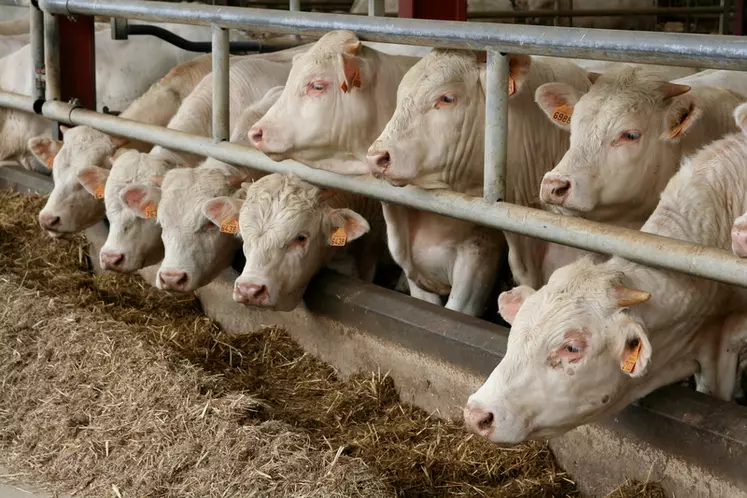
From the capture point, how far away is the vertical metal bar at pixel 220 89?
5805mm

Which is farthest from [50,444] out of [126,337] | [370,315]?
[370,315]

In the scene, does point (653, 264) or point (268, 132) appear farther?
point (268, 132)

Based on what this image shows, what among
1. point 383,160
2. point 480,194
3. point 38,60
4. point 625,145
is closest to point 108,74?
point 38,60

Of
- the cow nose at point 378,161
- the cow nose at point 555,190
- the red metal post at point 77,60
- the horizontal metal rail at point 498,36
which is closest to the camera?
the horizontal metal rail at point 498,36

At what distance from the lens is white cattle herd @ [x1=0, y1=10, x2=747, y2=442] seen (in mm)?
3695

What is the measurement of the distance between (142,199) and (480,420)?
3.29 m

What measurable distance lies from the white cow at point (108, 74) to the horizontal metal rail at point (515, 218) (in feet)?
11.3

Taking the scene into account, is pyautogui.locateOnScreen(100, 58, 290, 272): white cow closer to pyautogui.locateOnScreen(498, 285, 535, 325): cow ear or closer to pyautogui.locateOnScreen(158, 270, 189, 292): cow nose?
pyautogui.locateOnScreen(158, 270, 189, 292): cow nose

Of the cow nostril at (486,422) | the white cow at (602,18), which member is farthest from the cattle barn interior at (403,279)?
the white cow at (602,18)

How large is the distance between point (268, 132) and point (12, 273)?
7.62 feet

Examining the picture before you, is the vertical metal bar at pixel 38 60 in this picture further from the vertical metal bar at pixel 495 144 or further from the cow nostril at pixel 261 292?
the vertical metal bar at pixel 495 144

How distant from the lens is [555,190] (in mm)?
4473

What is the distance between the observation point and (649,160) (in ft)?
15.6

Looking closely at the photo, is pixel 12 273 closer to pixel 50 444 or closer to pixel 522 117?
pixel 50 444
